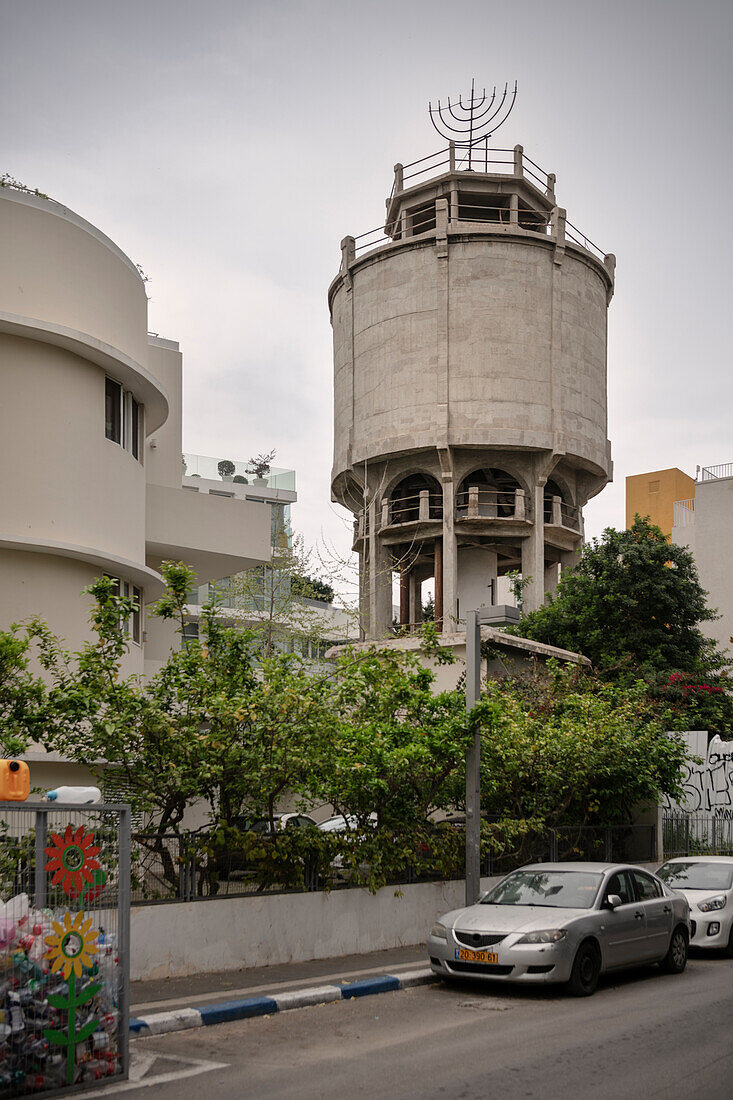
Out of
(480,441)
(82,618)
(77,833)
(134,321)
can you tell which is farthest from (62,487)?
(480,441)

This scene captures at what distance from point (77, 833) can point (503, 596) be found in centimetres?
6201

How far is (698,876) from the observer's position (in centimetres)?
1625

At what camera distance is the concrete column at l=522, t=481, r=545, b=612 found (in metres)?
39.1

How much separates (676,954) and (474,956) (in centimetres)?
336

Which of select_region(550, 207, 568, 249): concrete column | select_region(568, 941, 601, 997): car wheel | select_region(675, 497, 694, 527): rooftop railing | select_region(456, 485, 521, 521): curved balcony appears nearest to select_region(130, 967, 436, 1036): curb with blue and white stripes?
select_region(568, 941, 601, 997): car wheel

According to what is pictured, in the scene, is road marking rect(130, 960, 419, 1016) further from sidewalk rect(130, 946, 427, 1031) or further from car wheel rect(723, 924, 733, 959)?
car wheel rect(723, 924, 733, 959)

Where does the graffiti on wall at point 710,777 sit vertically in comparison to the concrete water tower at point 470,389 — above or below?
below

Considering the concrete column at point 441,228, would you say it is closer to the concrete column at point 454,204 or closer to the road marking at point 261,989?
the concrete column at point 454,204

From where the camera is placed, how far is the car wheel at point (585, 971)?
1173cm

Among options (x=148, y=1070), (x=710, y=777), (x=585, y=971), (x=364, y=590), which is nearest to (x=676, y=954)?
(x=585, y=971)

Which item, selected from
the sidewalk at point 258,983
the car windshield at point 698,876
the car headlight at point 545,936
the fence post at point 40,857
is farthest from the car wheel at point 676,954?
the fence post at point 40,857

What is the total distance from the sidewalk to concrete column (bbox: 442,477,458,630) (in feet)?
81.8

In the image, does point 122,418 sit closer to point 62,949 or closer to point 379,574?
point 62,949

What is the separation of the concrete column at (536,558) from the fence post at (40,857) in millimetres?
32094
